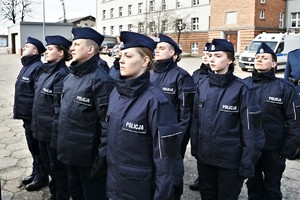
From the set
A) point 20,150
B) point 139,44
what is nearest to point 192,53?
point 20,150

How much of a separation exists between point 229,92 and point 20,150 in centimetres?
453

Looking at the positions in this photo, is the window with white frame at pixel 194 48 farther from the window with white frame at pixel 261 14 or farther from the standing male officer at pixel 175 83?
the standing male officer at pixel 175 83

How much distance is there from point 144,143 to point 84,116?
3.04 feet

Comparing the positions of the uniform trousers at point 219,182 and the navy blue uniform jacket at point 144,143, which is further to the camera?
the uniform trousers at point 219,182

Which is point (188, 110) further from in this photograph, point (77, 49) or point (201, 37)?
point (201, 37)

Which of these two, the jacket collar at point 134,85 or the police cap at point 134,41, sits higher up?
the police cap at point 134,41

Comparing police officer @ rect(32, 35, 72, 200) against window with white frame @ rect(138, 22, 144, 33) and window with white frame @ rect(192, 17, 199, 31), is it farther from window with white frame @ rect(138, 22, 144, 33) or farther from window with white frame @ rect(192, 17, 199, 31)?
window with white frame @ rect(138, 22, 144, 33)

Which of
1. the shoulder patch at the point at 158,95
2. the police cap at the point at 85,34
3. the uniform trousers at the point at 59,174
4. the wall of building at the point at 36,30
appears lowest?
the uniform trousers at the point at 59,174

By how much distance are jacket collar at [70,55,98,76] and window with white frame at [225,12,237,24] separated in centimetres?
3832

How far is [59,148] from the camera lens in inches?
136

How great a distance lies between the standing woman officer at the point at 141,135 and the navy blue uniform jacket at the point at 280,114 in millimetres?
1725

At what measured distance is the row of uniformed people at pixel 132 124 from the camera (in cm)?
259

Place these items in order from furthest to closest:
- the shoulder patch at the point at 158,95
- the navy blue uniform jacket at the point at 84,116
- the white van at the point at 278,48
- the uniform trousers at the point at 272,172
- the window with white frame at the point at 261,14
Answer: the window with white frame at the point at 261,14, the white van at the point at 278,48, the uniform trousers at the point at 272,172, the navy blue uniform jacket at the point at 84,116, the shoulder patch at the point at 158,95

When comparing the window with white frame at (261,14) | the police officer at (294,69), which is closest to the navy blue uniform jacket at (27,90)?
the police officer at (294,69)
